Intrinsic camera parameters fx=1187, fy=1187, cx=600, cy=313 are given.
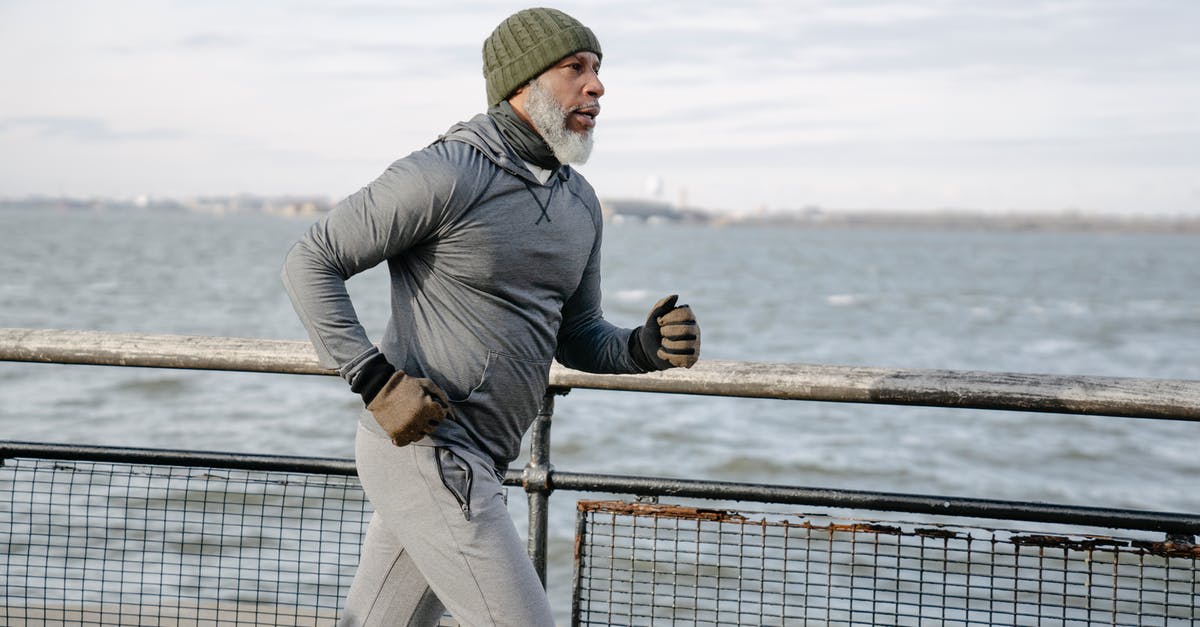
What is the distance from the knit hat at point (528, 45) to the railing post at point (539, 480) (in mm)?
839

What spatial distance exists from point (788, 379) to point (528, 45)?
1.00 meters

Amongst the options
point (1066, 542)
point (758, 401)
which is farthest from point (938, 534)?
point (758, 401)

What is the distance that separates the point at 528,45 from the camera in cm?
241

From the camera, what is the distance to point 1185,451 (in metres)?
14.8

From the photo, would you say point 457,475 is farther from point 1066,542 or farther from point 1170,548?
point 1170,548

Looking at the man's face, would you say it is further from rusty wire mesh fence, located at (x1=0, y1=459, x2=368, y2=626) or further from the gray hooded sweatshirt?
rusty wire mesh fence, located at (x1=0, y1=459, x2=368, y2=626)

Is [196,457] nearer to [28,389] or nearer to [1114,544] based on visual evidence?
[1114,544]

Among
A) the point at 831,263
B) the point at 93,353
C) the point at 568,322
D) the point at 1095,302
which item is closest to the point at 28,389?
the point at 93,353

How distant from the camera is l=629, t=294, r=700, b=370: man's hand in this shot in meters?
2.46

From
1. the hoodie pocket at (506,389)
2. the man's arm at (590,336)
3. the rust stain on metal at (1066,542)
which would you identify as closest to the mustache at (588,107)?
the man's arm at (590,336)

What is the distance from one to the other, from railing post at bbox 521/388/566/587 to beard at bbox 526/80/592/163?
0.75m

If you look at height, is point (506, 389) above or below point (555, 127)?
below

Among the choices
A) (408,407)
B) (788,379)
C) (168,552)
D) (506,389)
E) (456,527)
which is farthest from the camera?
(168,552)

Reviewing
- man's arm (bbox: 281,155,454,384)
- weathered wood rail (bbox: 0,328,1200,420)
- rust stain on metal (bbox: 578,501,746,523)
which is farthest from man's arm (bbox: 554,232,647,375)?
man's arm (bbox: 281,155,454,384)
